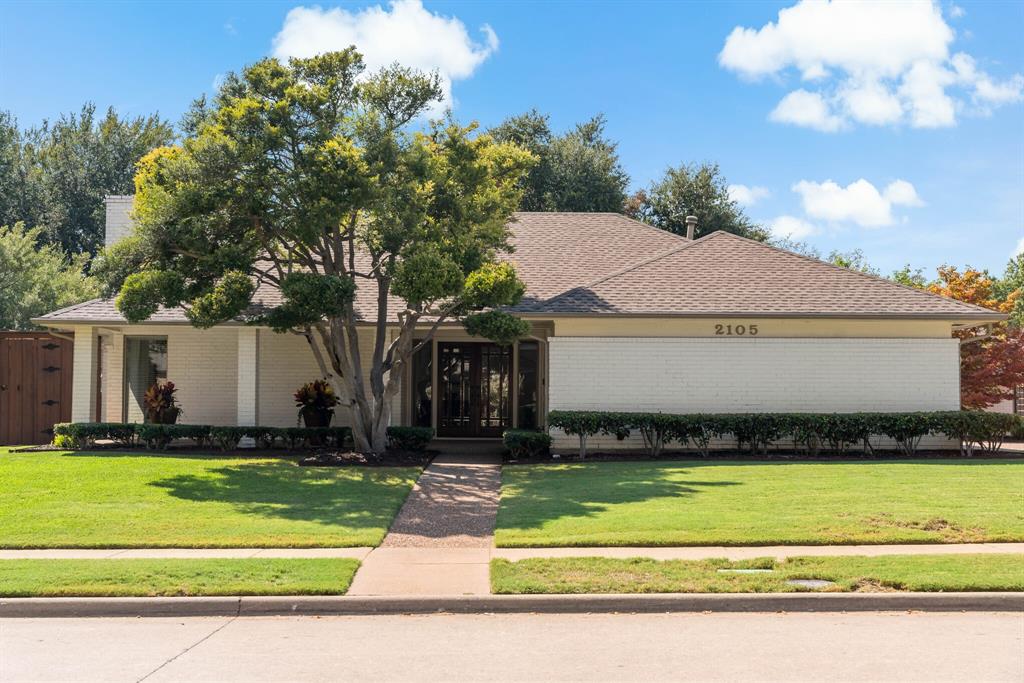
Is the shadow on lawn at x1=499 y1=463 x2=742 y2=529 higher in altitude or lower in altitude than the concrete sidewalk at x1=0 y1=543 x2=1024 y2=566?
higher

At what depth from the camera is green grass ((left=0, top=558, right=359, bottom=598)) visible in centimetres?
827

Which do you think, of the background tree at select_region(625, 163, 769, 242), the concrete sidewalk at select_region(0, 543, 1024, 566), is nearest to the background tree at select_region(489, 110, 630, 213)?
the background tree at select_region(625, 163, 769, 242)

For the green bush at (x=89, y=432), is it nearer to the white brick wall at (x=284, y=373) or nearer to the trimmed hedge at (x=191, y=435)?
the trimmed hedge at (x=191, y=435)

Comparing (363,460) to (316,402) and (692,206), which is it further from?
(692,206)

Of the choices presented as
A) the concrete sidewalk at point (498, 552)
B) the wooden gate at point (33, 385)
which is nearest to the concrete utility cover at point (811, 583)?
the concrete sidewalk at point (498, 552)

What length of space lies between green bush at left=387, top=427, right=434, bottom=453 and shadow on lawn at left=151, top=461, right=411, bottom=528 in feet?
8.80

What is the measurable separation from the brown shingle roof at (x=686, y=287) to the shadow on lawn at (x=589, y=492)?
4.24m

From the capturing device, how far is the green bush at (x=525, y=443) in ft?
58.6

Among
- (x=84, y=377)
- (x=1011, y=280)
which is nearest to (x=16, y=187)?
(x=84, y=377)

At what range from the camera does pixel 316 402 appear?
64.4 ft

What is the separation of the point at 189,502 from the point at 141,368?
10.0 metres

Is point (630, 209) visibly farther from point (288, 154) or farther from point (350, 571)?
point (350, 571)

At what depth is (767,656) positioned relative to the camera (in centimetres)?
648

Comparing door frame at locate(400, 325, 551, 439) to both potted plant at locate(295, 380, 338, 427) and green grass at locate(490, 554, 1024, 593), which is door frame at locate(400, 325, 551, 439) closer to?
potted plant at locate(295, 380, 338, 427)
